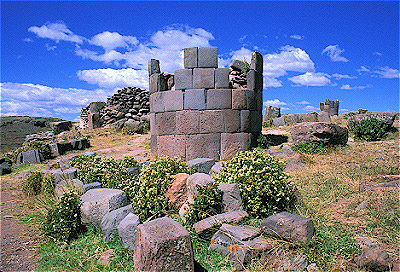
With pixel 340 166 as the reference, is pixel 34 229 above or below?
below

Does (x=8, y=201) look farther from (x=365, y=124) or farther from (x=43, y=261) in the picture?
(x=365, y=124)

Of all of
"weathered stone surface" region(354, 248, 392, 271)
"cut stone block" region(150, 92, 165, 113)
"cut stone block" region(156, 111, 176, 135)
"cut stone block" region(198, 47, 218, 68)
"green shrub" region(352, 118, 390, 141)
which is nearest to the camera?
"weathered stone surface" region(354, 248, 392, 271)

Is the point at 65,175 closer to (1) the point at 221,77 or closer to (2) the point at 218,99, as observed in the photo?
(2) the point at 218,99

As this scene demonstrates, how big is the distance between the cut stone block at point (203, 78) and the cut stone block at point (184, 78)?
127 mm

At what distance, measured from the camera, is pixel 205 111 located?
8289 mm

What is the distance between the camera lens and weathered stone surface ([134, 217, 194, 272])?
8.59 ft

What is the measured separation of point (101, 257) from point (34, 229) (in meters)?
2.20

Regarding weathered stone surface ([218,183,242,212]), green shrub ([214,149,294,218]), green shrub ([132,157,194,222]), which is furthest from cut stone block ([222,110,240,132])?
weathered stone surface ([218,183,242,212])

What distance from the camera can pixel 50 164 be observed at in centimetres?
1095

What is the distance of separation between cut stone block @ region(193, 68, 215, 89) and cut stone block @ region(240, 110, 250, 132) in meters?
1.34

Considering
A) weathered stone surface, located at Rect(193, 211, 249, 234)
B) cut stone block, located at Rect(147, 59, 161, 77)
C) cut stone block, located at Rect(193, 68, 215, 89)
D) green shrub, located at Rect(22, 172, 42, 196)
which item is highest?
cut stone block, located at Rect(147, 59, 161, 77)

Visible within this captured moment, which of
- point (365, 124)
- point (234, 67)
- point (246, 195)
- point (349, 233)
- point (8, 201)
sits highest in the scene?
point (234, 67)

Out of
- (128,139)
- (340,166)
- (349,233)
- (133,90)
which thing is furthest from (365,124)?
(133,90)

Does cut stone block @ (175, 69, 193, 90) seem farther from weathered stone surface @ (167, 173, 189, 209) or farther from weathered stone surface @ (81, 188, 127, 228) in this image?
weathered stone surface @ (81, 188, 127, 228)
